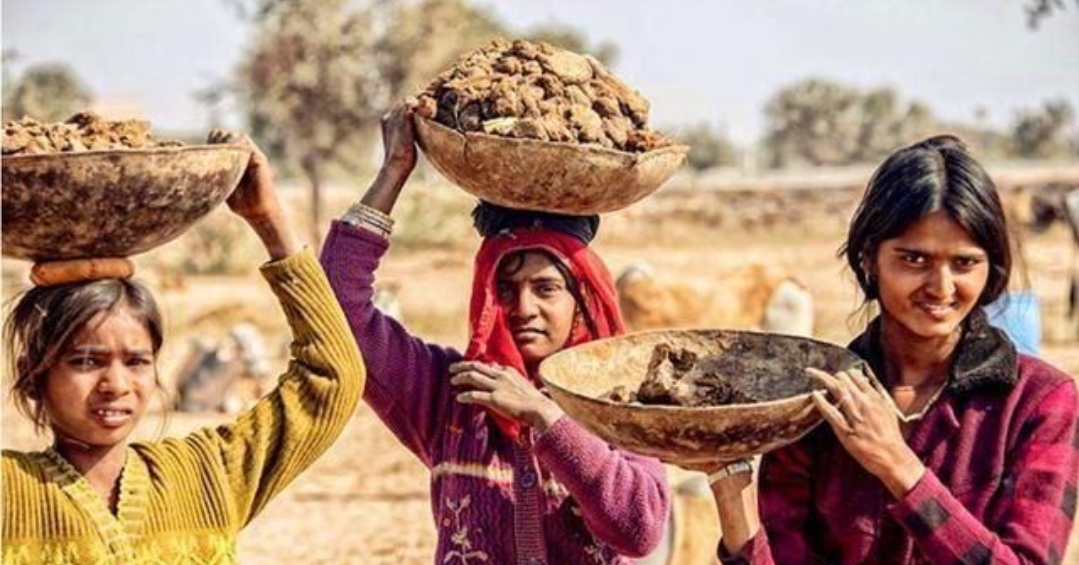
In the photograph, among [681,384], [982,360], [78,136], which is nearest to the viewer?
[78,136]

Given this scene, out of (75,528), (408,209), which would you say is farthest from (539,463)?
(408,209)

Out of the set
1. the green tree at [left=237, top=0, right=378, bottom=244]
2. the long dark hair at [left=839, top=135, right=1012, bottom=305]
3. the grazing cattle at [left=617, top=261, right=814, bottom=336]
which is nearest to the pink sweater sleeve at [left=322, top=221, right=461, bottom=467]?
the long dark hair at [left=839, top=135, right=1012, bottom=305]

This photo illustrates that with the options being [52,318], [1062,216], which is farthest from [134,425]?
[1062,216]

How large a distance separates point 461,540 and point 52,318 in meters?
0.96

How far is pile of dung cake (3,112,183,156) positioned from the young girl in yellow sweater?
0.17 metres

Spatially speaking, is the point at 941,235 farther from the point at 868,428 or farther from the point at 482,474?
the point at 482,474

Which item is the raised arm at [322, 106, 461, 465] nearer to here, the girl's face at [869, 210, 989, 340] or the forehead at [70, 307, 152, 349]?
the forehead at [70, 307, 152, 349]

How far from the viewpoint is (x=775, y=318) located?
38.3ft

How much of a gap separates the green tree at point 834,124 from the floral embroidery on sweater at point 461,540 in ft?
207

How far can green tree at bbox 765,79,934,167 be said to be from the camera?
216 feet

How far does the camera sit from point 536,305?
10.9ft

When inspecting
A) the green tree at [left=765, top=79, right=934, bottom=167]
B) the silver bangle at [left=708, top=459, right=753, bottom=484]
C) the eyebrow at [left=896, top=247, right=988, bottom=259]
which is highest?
the green tree at [left=765, top=79, right=934, bottom=167]

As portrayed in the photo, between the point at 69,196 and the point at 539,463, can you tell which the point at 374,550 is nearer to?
the point at 539,463

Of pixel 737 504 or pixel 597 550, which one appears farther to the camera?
pixel 597 550
